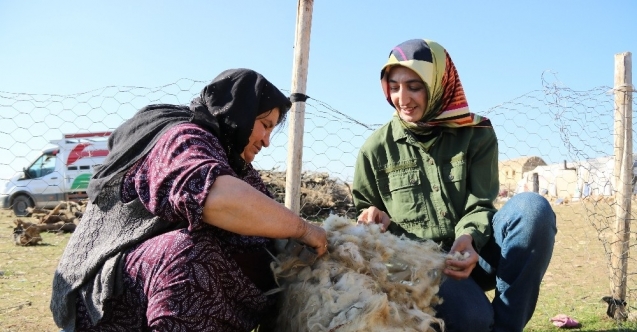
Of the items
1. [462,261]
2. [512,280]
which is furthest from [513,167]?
[462,261]

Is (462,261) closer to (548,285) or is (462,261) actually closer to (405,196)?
(405,196)

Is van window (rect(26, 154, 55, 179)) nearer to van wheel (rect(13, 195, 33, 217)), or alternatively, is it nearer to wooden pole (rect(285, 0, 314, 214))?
van wheel (rect(13, 195, 33, 217))

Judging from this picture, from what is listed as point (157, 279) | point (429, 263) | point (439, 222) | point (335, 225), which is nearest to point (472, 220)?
point (439, 222)

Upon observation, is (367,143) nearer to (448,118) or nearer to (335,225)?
(448,118)

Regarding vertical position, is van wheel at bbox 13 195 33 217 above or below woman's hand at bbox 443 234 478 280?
below

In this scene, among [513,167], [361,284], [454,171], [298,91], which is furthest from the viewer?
[513,167]

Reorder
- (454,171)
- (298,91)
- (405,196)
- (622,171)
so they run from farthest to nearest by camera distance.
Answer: (622,171) < (298,91) < (405,196) < (454,171)

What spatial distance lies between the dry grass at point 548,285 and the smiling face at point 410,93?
2044 mm

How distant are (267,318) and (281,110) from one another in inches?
32.7

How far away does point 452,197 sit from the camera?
2.54 metres

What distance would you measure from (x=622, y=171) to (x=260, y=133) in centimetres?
331

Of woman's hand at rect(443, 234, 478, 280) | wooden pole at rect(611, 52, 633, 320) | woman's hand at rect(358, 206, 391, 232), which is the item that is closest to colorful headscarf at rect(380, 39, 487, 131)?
woman's hand at rect(358, 206, 391, 232)

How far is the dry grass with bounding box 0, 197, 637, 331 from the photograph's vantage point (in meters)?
3.86

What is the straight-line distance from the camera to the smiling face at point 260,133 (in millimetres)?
2088
